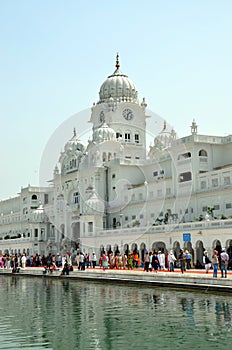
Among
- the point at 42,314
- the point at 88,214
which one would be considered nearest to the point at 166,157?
the point at 88,214

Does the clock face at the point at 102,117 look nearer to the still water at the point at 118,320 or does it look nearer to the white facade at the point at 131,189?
the white facade at the point at 131,189

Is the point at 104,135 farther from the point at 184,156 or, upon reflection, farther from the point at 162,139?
the point at 184,156

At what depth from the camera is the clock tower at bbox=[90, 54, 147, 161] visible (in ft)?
233

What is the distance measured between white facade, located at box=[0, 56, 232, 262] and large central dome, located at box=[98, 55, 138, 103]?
141 mm

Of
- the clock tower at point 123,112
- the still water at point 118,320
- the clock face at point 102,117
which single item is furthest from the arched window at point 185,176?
the still water at point 118,320

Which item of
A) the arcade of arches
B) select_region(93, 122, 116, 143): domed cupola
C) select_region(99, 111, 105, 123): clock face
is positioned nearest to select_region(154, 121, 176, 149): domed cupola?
select_region(93, 122, 116, 143): domed cupola

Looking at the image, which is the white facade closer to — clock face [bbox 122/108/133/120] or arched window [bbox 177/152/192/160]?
arched window [bbox 177/152/192/160]

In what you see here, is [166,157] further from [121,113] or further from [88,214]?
[121,113]

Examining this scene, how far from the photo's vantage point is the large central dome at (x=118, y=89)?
238 ft

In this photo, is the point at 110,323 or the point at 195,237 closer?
the point at 110,323

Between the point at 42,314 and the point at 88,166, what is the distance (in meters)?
46.1

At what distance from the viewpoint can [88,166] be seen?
211ft

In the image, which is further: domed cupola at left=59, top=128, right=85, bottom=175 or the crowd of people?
domed cupola at left=59, top=128, right=85, bottom=175

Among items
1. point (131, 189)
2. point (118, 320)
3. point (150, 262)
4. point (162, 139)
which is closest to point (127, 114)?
point (162, 139)
